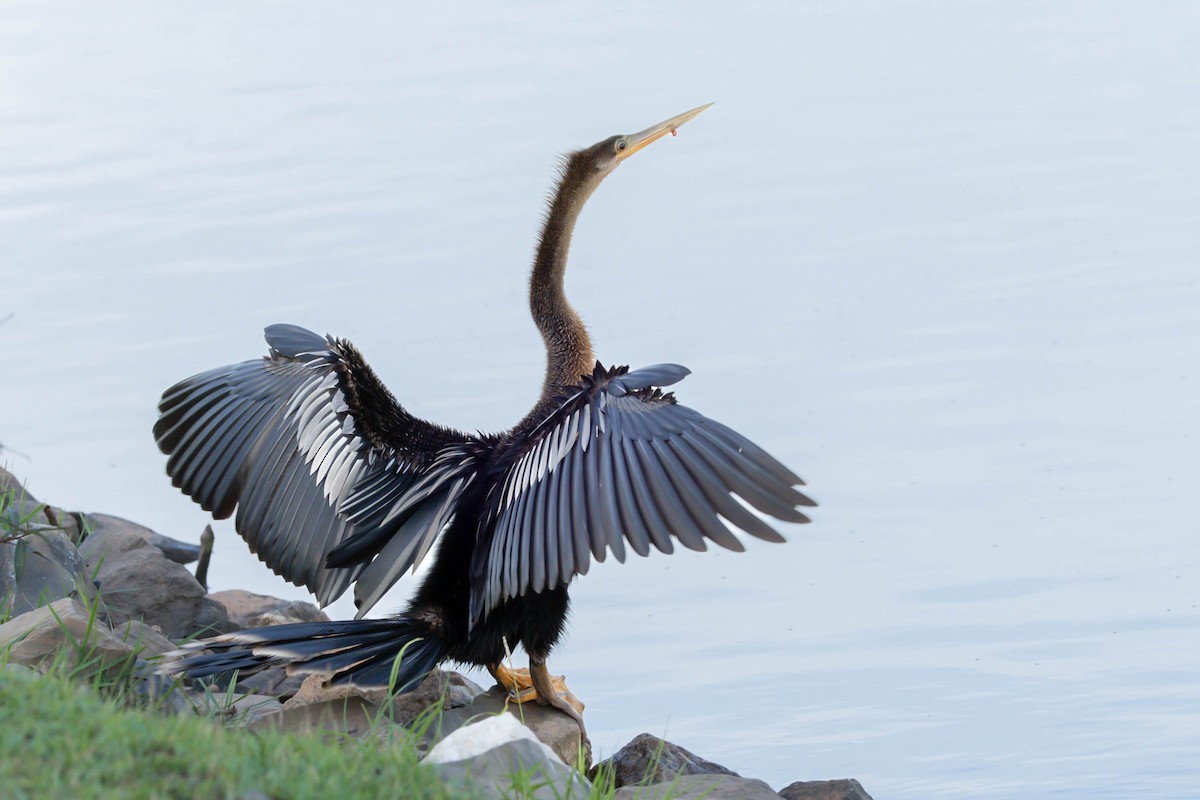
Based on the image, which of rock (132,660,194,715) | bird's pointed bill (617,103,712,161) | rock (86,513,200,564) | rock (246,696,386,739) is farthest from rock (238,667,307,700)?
bird's pointed bill (617,103,712,161)

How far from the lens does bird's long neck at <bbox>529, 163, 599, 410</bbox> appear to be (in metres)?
4.98

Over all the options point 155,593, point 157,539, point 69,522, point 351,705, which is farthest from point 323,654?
point 157,539

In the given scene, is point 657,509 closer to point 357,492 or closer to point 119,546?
point 357,492

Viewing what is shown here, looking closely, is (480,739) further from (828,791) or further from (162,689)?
(828,791)

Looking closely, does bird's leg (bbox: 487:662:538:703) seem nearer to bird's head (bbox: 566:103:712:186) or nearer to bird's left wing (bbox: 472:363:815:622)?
bird's left wing (bbox: 472:363:815:622)

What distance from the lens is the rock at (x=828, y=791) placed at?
4.29 meters

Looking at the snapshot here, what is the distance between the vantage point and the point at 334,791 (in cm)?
264

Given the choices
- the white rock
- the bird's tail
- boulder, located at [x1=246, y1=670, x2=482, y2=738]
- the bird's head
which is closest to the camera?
the white rock

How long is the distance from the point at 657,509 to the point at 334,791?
1119 mm

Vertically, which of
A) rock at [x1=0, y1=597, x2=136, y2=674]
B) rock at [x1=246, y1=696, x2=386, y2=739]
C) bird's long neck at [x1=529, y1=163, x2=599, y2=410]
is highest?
bird's long neck at [x1=529, y1=163, x2=599, y2=410]

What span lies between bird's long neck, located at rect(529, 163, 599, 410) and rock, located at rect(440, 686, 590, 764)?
0.87 metres

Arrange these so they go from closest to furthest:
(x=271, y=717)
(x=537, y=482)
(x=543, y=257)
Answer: (x=537, y=482) < (x=271, y=717) < (x=543, y=257)

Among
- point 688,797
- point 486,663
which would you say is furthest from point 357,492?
point 688,797

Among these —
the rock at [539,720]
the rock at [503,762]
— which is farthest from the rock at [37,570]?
the rock at [503,762]
